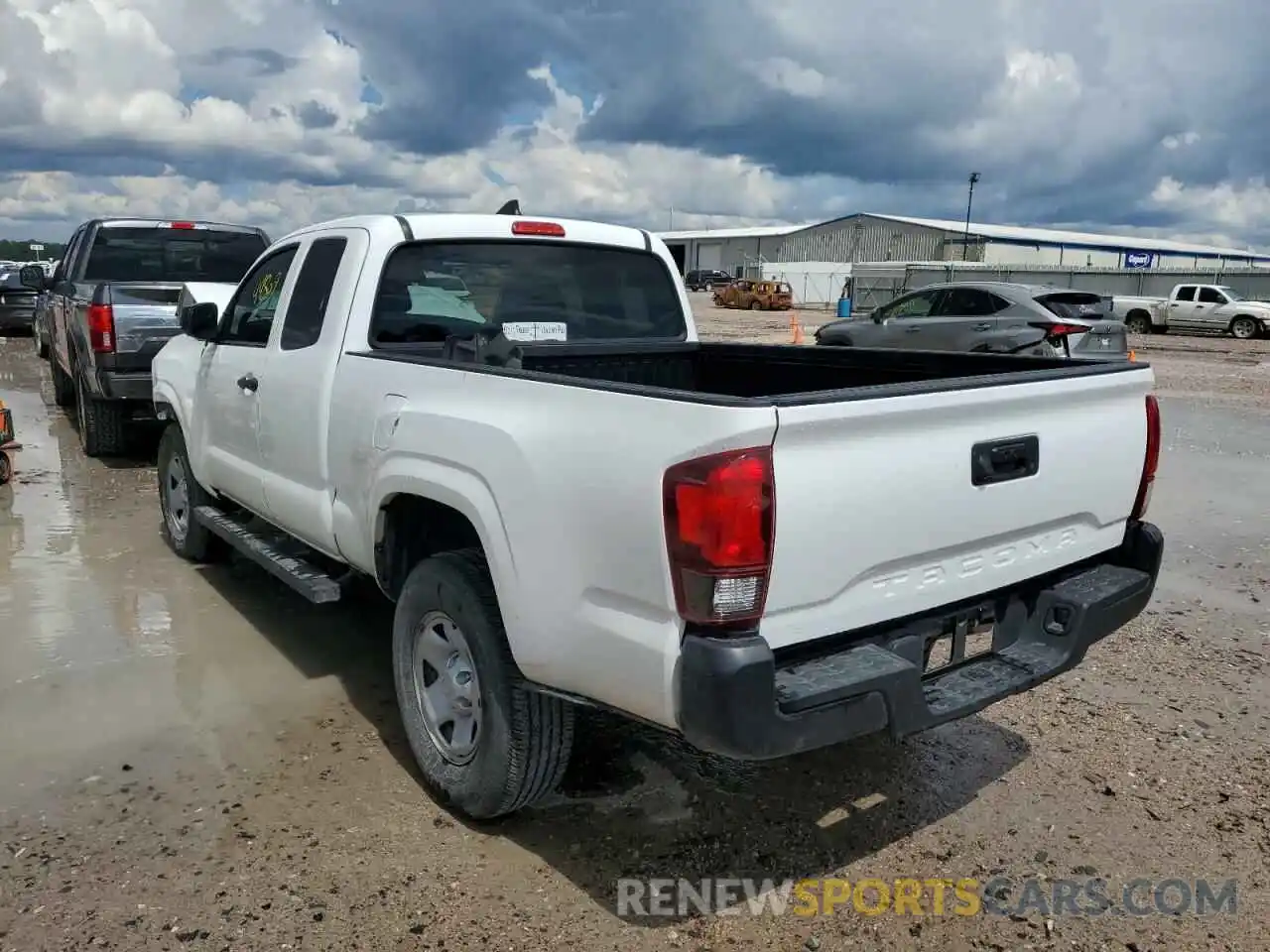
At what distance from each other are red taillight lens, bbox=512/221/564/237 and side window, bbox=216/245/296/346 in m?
1.02

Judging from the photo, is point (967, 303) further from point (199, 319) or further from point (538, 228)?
point (199, 319)

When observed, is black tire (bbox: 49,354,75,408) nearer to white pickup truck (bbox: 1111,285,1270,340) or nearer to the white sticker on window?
the white sticker on window

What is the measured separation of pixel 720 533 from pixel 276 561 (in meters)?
2.72

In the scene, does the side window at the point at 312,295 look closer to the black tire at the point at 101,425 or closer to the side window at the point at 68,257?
the black tire at the point at 101,425

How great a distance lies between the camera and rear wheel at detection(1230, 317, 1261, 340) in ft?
98.0

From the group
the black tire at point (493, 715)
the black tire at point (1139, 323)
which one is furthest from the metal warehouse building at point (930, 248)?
the black tire at point (493, 715)

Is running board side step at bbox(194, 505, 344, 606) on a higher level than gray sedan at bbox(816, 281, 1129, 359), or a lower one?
lower

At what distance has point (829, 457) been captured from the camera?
2533 mm

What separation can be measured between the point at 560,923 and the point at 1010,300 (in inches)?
650

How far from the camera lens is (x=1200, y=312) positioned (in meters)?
30.4

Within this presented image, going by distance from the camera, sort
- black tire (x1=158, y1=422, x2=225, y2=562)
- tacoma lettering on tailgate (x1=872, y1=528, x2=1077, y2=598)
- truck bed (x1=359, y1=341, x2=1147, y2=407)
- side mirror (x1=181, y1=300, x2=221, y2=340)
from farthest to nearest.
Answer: black tire (x1=158, y1=422, x2=225, y2=562) < side mirror (x1=181, y1=300, x2=221, y2=340) < truck bed (x1=359, y1=341, x2=1147, y2=407) < tacoma lettering on tailgate (x1=872, y1=528, x2=1077, y2=598)

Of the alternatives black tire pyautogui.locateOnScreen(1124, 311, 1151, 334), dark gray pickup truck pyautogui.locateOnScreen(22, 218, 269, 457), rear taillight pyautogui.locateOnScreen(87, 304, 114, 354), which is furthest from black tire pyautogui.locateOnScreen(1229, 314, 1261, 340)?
rear taillight pyautogui.locateOnScreen(87, 304, 114, 354)

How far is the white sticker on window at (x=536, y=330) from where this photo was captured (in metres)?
A: 4.50

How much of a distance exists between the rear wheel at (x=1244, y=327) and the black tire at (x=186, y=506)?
3142 centimetres
